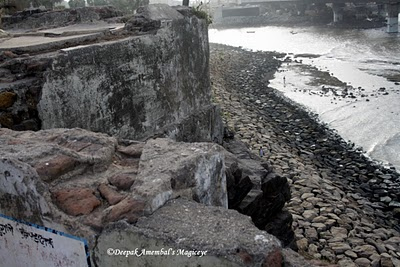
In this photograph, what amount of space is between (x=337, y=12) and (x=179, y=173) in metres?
51.4

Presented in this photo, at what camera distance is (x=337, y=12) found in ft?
161

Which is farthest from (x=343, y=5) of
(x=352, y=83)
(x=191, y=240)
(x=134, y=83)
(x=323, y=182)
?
(x=191, y=240)

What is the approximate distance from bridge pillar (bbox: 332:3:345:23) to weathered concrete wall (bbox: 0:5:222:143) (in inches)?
1858

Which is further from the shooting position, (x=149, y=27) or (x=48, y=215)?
(x=149, y=27)

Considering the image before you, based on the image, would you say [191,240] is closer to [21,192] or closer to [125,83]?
[21,192]

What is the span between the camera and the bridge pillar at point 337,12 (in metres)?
48.8

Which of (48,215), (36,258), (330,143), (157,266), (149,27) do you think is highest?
(149,27)

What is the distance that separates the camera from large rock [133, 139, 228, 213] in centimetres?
206

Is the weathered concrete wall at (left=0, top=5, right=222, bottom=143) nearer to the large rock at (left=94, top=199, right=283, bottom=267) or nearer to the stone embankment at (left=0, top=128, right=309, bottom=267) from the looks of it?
the stone embankment at (left=0, top=128, right=309, bottom=267)

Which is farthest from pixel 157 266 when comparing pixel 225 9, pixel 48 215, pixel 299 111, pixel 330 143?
pixel 225 9

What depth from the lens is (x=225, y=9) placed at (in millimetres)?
65312

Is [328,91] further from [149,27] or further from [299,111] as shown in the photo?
[149,27]

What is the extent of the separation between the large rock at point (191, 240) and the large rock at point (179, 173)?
0.12m

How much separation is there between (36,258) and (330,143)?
38.0 feet
